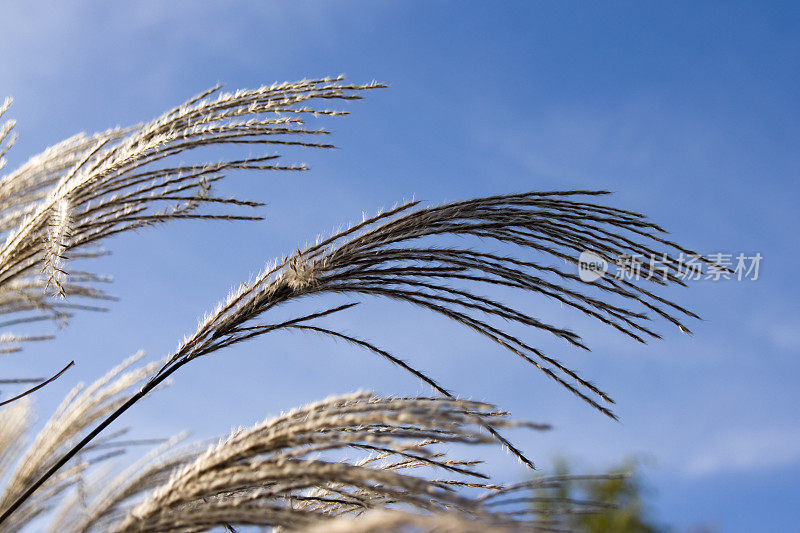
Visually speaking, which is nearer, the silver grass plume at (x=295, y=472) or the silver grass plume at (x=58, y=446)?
the silver grass plume at (x=295, y=472)

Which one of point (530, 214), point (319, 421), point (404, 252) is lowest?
point (319, 421)

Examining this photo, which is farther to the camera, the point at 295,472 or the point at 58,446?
the point at 58,446

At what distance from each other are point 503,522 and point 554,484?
0.26m

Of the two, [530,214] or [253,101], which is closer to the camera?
[530,214]

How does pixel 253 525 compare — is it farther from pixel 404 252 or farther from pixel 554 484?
pixel 404 252

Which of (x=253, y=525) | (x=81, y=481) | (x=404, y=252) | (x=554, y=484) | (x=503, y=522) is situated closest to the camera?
(x=503, y=522)

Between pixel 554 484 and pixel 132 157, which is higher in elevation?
pixel 132 157

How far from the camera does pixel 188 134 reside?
133 centimetres

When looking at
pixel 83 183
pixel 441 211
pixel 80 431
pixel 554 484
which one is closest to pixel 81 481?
pixel 80 431

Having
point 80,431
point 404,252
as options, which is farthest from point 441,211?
point 80,431

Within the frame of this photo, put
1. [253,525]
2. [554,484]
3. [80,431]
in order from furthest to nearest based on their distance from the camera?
[80,431], [554,484], [253,525]

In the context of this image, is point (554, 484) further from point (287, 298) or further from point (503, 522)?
point (287, 298)

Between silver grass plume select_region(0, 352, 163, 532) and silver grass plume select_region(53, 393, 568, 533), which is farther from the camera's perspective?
silver grass plume select_region(0, 352, 163, 532)

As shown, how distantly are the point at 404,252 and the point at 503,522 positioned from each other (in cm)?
55
